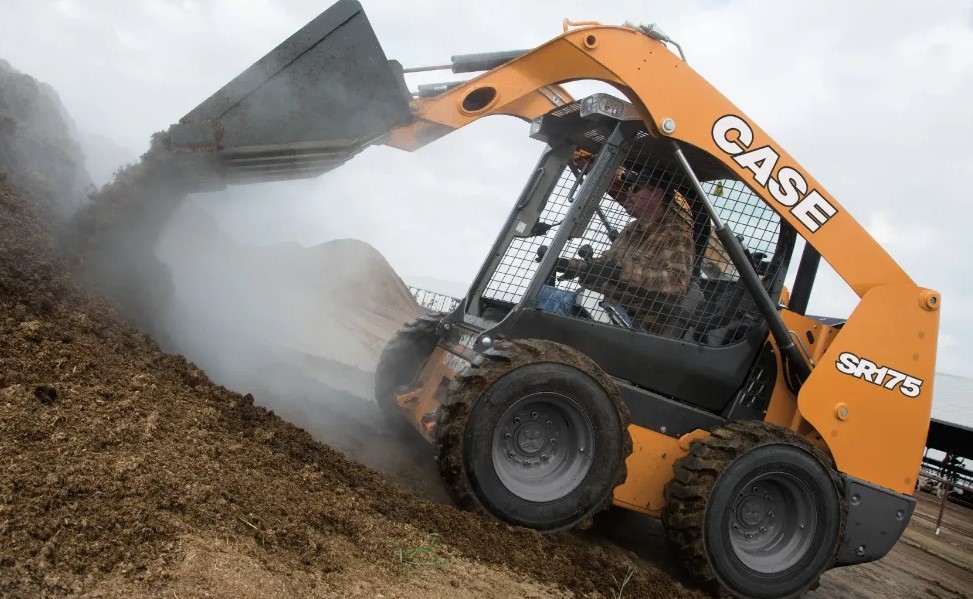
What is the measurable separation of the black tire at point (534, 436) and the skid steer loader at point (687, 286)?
1.18ft

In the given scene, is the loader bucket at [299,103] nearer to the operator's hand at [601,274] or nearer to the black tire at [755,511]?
the operator's hand at [601,274]

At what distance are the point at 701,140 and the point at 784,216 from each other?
699mm

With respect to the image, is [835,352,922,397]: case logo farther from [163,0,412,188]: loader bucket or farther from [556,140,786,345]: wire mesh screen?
[163,0,412,188]: loader bucket

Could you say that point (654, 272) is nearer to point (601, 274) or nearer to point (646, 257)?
point (646, 257)

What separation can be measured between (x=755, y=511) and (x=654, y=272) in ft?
5.06

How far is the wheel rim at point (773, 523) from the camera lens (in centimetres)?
439

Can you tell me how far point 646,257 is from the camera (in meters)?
4.61

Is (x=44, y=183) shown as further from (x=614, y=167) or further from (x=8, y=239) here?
(x=614, y=167)

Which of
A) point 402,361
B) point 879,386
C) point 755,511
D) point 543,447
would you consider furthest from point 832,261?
point 402,361

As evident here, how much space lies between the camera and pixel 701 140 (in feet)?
14.7

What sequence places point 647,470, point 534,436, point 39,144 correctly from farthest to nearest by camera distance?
point 39,144 < point 647,470 < point 534,436

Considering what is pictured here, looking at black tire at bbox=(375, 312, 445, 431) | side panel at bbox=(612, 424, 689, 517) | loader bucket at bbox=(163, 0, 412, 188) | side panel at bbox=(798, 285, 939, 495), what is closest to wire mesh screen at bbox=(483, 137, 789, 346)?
side panel at bbox=(798, 285, 939, 495)

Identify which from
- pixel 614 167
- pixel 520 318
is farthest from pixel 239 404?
pixel 614 167

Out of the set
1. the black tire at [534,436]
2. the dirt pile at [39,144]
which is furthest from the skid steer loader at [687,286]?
the dirt pile at [39,144]
